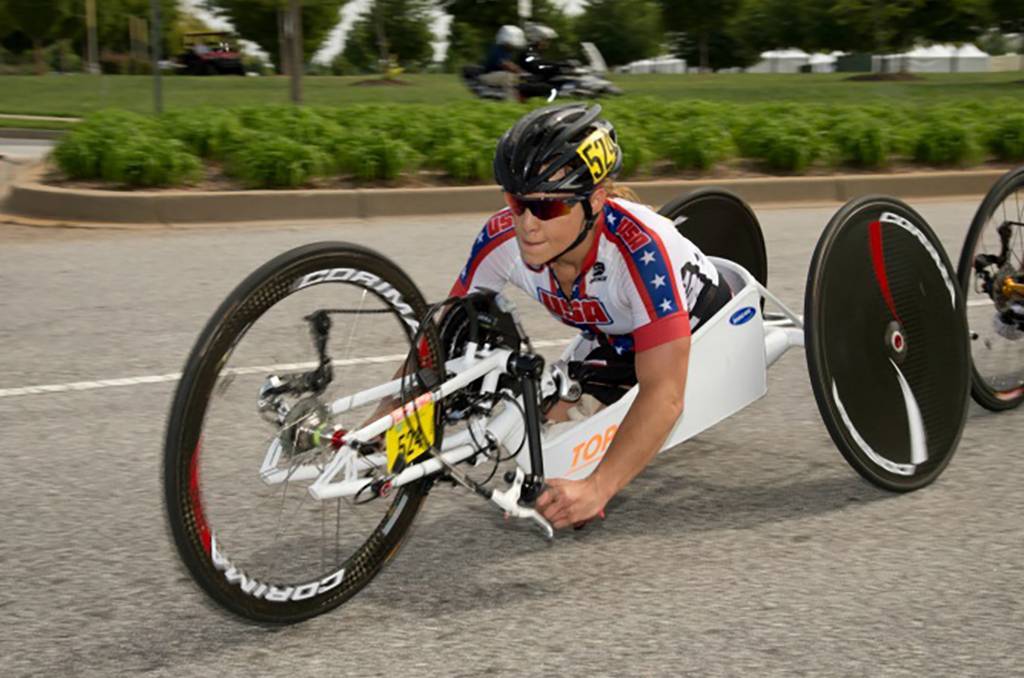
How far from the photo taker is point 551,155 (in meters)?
3.61

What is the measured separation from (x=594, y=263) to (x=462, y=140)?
8.80 meters

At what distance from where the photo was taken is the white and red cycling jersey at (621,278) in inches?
151

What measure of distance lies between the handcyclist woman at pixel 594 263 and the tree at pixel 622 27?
243 ft

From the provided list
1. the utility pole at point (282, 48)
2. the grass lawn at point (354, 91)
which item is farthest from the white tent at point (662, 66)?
the grass lawn at point (354, 91)

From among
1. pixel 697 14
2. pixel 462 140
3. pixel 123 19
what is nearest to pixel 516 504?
pixel 462 140

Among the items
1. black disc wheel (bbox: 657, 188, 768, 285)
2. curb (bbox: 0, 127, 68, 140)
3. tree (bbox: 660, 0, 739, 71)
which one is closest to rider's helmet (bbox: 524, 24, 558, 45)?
curb (bbox: 0, 127, 68, 140)

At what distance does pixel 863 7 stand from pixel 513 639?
4358 cm

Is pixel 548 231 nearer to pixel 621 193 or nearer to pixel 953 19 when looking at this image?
pixel 621 193

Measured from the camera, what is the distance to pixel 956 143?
14.0 meters

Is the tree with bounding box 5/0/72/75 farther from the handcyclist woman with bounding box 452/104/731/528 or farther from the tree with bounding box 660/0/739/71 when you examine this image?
the handcyclist woman with bounding box 452/104/731/528

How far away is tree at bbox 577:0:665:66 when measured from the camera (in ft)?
250

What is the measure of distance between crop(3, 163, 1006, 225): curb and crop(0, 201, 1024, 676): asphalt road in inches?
196

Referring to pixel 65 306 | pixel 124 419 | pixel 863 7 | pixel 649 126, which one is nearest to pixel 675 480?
pixel 124 419

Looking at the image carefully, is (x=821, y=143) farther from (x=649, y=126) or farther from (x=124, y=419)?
(x=124, y=419)
